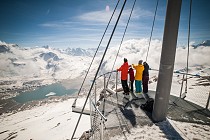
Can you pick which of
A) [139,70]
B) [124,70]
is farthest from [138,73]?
[124,70]

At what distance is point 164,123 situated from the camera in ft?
17.0

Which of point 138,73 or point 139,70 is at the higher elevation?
point 139,70

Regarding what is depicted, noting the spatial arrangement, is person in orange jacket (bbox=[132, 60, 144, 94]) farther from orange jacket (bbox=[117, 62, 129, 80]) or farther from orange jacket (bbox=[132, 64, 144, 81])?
orange jacket (bbox=[117, 62, 129, 80])

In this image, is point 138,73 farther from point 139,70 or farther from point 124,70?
point 124,70

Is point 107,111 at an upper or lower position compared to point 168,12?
lower

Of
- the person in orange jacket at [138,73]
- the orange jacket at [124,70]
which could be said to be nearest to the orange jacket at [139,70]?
the person in orange jacket at [138,73]

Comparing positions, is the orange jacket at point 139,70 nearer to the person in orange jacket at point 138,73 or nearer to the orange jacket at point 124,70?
the person in orange jacket at point 138,73

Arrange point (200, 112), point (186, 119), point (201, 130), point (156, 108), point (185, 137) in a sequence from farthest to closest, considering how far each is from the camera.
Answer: point (200, 112), point (186, 119), point (156, 108), point (201, 130), point (185, 137)

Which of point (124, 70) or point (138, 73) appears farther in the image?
point (138, 73)

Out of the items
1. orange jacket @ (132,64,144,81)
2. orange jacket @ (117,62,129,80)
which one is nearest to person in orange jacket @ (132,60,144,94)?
orange jacket @ (132,64,144,81)

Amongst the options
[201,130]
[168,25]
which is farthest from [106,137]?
[168,25]

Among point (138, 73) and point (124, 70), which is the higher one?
point (124, 70)

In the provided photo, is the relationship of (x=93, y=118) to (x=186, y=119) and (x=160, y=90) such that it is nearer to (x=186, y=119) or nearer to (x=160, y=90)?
(x=160, y=90)

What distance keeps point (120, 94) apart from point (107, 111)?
226 centimetres
